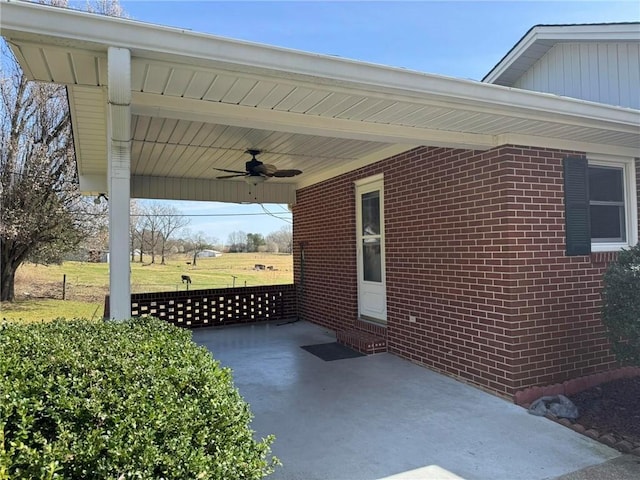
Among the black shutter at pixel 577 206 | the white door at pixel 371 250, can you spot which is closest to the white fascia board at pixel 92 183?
the white door at pixel 371 250

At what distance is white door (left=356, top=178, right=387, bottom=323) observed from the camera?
6750mm

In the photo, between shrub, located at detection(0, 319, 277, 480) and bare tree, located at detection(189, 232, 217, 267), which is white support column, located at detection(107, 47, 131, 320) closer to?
shrub, located at detection(0, 319, 277, 480)

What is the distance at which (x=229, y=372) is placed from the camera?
2.16 metres

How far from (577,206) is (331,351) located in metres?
3.79

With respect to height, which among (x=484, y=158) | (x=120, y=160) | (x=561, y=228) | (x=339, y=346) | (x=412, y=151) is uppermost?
(x=412, y=151)

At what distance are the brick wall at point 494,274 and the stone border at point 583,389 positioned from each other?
9cm

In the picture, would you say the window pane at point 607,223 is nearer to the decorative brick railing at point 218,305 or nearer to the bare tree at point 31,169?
the decorative brick railing at point 218,305

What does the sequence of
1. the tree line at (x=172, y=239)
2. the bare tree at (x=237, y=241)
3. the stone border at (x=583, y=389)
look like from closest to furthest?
the stone border at (x=583, y=389), the tree line at (x=172, y=239), the bare tree at (x=237, y=241)

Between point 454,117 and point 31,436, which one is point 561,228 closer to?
point 454,117

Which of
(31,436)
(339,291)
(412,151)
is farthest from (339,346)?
(31,436)

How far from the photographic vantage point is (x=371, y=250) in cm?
706

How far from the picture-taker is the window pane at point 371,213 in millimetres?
6902

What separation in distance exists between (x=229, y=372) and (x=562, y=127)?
3.87 m

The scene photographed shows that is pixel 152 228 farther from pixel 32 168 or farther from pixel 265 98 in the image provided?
pixel 265 98
